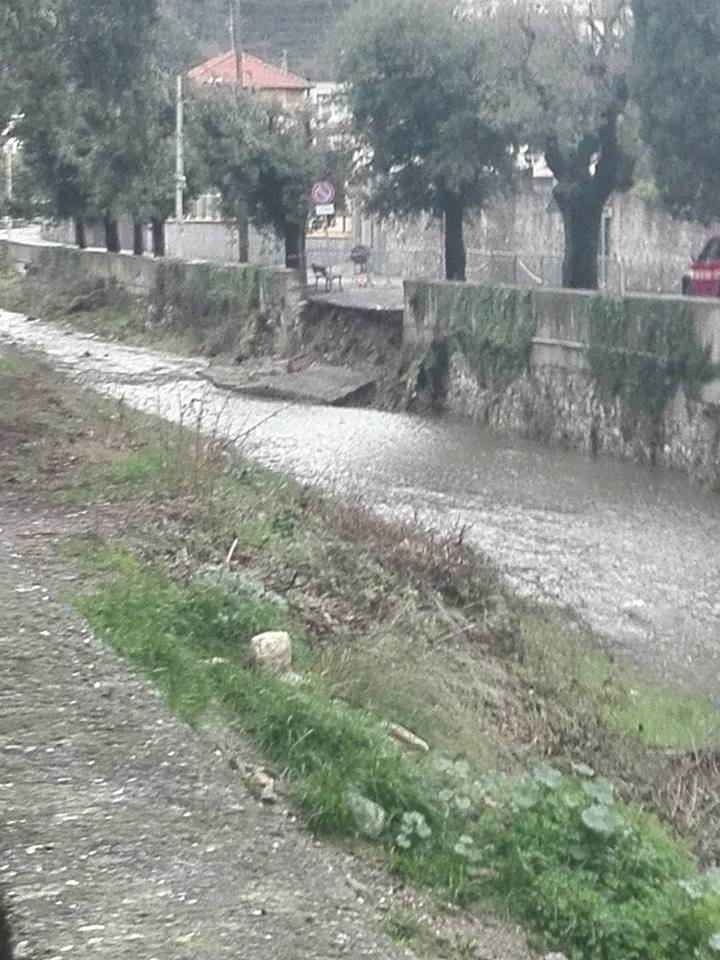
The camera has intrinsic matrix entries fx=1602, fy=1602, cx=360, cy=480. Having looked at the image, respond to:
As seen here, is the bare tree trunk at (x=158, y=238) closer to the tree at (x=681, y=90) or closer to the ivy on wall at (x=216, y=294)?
the ivy on wall at (x=216, y=294)

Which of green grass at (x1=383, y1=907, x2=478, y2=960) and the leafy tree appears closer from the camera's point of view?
green grass at (x1=383, y1=907, x2=478, y2=960)

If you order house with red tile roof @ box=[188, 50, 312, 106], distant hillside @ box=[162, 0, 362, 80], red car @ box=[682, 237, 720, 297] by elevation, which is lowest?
red car @ box=[682, 237, 720, 297]

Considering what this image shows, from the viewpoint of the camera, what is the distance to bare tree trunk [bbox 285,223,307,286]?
38875 mm

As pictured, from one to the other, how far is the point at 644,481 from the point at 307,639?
1313 centimetres

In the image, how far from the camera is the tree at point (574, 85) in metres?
29.1

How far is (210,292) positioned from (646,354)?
13.2m

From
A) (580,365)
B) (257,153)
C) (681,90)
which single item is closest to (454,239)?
(681,90)

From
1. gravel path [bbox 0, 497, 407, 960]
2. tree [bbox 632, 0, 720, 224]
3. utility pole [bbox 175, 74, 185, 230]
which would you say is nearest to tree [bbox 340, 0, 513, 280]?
tree [bbox 632, 0, 720, 224]

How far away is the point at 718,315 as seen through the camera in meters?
22.1

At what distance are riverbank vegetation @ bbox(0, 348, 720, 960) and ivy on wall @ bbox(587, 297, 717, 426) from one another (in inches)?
364

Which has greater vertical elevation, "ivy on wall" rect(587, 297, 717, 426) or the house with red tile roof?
the house with red tile roof

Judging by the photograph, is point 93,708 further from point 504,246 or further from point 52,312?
point 504,246

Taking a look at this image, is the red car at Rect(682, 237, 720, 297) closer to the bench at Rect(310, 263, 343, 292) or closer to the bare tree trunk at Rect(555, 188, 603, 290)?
the bare tree trunk at Rect(555, 188, 603, 290)

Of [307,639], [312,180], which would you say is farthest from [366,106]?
[307,639]
